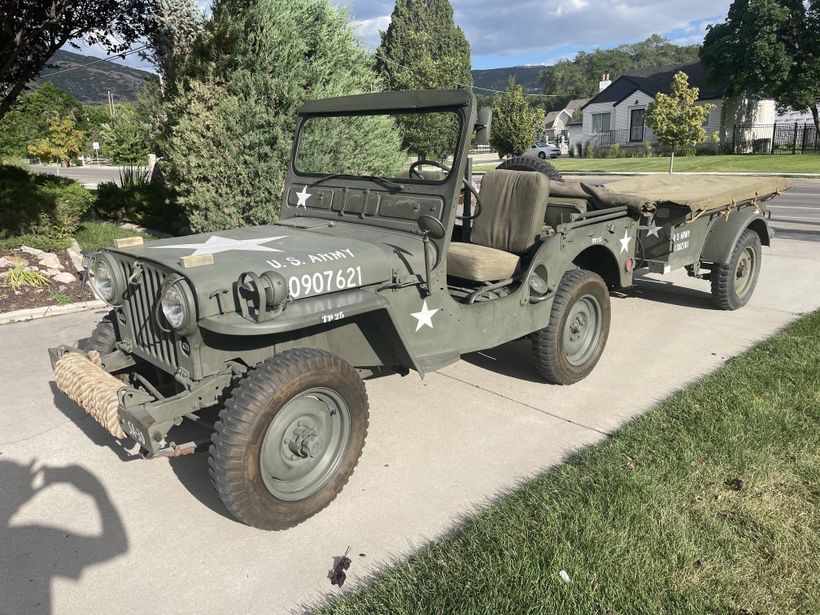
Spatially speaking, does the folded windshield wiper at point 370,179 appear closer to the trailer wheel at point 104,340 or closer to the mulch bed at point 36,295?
the trailer wheel at point 104,340

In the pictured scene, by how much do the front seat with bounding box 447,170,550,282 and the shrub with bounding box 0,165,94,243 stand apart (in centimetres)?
610

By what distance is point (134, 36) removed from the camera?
817 centimetres

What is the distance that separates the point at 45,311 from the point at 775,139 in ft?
120

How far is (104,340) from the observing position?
3.39 m

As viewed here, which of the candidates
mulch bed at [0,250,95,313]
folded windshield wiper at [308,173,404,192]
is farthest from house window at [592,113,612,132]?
Result: folded windshield wiper at [308,173,404,192]

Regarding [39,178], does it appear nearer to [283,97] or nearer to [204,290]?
[283,97]

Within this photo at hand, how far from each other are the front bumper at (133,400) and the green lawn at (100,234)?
18.4 ft

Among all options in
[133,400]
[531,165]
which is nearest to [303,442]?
[133,400]

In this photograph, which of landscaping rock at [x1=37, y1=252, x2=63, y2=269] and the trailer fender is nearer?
the trailer fender

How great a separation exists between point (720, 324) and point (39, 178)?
964cm

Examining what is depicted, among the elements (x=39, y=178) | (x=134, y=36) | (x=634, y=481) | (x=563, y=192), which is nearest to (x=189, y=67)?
(x=134, y=36)

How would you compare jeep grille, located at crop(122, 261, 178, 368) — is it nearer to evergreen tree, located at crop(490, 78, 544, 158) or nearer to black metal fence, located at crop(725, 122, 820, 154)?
evergreen tree, located at crop(490, 78, 544, 158)

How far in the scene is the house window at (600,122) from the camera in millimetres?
42619

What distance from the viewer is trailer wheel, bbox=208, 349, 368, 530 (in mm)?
2566
